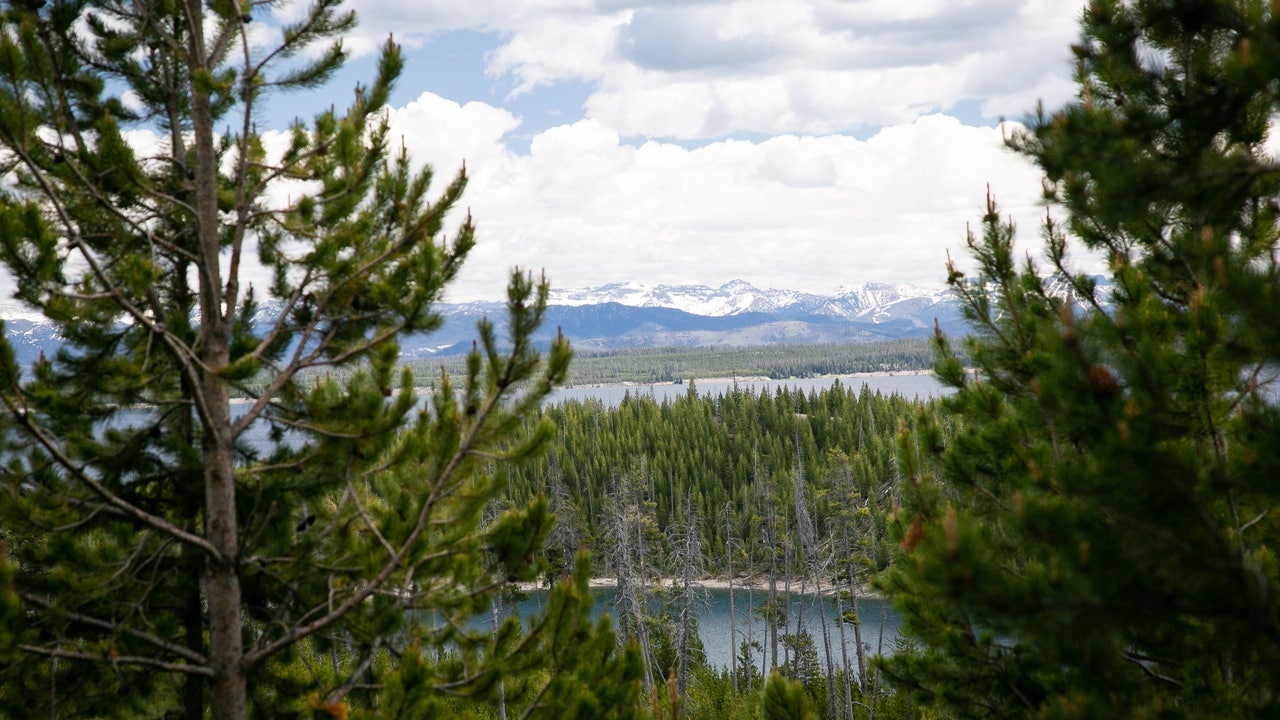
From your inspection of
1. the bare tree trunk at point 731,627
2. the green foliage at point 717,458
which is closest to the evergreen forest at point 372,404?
the bare tree trunk at point 731,627

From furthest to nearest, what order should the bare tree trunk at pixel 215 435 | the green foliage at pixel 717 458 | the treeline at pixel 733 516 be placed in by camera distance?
the green foliage at pixel 717 458
the treeline at pixel 733 516
the bare tree trunk at pixel 215 435

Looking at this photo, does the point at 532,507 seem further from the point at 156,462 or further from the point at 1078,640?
the point at 1078,640

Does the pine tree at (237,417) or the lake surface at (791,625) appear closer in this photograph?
the pine tree at (237,417)

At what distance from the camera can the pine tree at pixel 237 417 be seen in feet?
15.1

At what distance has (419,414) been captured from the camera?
5.16 metres

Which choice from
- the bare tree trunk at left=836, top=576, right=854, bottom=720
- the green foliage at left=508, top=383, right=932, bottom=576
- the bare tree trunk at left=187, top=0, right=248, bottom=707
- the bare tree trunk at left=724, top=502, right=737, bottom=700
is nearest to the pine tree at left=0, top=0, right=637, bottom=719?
the bare tree trunk at left=187, top=0, right=248, bottom=707

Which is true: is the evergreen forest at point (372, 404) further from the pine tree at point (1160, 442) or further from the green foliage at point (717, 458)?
the green foliage at point (717, 458)

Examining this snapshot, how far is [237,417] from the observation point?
5.00 meters

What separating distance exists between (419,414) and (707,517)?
5930cm

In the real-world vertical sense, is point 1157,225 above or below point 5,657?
above

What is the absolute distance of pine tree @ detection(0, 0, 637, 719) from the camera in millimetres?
4605

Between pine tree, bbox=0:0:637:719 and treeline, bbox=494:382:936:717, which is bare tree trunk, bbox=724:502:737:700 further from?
pine tree, bbox=0:0:637:719

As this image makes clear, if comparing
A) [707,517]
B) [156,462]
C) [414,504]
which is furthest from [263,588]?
[707,517]

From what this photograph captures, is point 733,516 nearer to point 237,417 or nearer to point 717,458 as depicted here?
point 717,458
